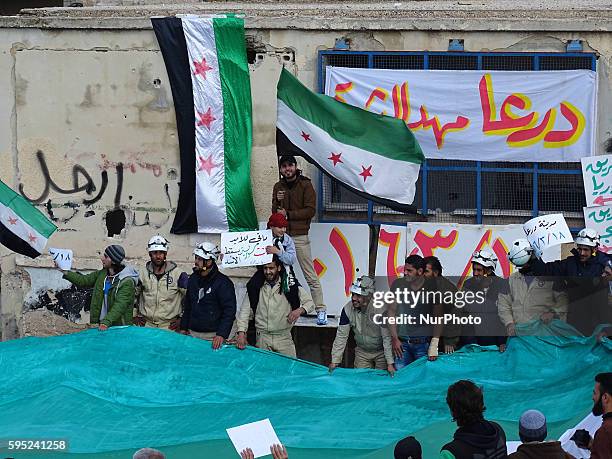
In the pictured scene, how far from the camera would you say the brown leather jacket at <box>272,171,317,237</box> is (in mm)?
13141

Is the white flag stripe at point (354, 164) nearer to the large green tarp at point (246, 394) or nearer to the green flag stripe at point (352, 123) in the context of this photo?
the green flag stripe at point (352, 123)

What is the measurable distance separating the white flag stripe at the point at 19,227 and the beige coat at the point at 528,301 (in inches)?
178

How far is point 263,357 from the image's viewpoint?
11.0 meters

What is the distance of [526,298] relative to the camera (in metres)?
11.1

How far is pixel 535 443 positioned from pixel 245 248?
517cm

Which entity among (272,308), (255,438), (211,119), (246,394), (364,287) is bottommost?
(246,394)

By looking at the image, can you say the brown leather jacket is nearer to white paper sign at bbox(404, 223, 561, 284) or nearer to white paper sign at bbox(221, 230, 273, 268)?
white paper sign at bbox(221, 230, 273, 268)

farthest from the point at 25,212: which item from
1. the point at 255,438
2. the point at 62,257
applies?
the point at 255,438

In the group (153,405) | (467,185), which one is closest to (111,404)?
(153,405)

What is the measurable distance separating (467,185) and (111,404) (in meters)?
5.12

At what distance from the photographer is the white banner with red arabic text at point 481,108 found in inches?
522

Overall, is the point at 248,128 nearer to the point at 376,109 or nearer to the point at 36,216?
the point at 376,109

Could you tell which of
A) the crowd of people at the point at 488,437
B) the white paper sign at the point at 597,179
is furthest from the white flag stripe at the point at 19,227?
the white paper sign at the point at 597,179

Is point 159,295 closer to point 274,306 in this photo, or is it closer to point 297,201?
point 274,306
